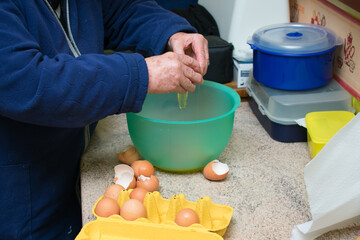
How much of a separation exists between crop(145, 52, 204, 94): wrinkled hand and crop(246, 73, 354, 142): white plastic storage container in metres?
0.30

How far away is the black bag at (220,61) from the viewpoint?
4.01 feet

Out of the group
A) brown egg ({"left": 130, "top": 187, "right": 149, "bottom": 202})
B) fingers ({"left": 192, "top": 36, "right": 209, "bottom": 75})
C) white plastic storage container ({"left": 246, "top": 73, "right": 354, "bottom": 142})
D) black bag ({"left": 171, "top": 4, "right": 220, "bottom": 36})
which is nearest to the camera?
brown egg ({"left": 130, "top": 187, "right": 149, "bottom": 202})

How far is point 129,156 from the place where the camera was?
88cm

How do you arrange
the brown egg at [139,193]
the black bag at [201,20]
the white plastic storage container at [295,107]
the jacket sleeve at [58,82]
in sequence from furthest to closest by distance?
the black bag at [201,20]
the white plastic storage container at [295,107]
the brown egg at [139,193]
the jacket sleeve at [58,82]

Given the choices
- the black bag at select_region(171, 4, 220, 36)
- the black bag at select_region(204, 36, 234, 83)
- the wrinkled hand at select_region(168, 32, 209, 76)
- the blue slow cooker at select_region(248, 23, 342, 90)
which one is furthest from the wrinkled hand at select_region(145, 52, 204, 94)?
the black bag at select_region(171, 4, 220, 36)

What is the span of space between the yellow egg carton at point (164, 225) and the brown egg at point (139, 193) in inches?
1.2

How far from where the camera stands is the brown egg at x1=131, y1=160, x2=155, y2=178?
825 mm

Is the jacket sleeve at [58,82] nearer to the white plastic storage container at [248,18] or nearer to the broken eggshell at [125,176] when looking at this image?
the broken eggshell at [125,176]

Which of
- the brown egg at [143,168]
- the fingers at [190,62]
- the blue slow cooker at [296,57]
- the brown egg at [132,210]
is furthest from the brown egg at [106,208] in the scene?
the blue slow cooker at [296,57]

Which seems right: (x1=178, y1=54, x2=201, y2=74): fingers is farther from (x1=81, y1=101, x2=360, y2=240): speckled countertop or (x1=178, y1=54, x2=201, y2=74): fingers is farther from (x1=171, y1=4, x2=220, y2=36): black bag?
(x1=171, y1=4, x2=220, y2=36): black bag

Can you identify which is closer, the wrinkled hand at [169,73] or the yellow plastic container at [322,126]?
the wrinkled hand at [169,73]

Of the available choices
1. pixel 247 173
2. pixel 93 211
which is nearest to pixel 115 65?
pixel 93 211

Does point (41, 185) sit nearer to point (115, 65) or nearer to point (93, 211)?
point (93, 211)

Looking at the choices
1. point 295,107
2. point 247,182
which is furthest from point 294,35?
point 247,182
